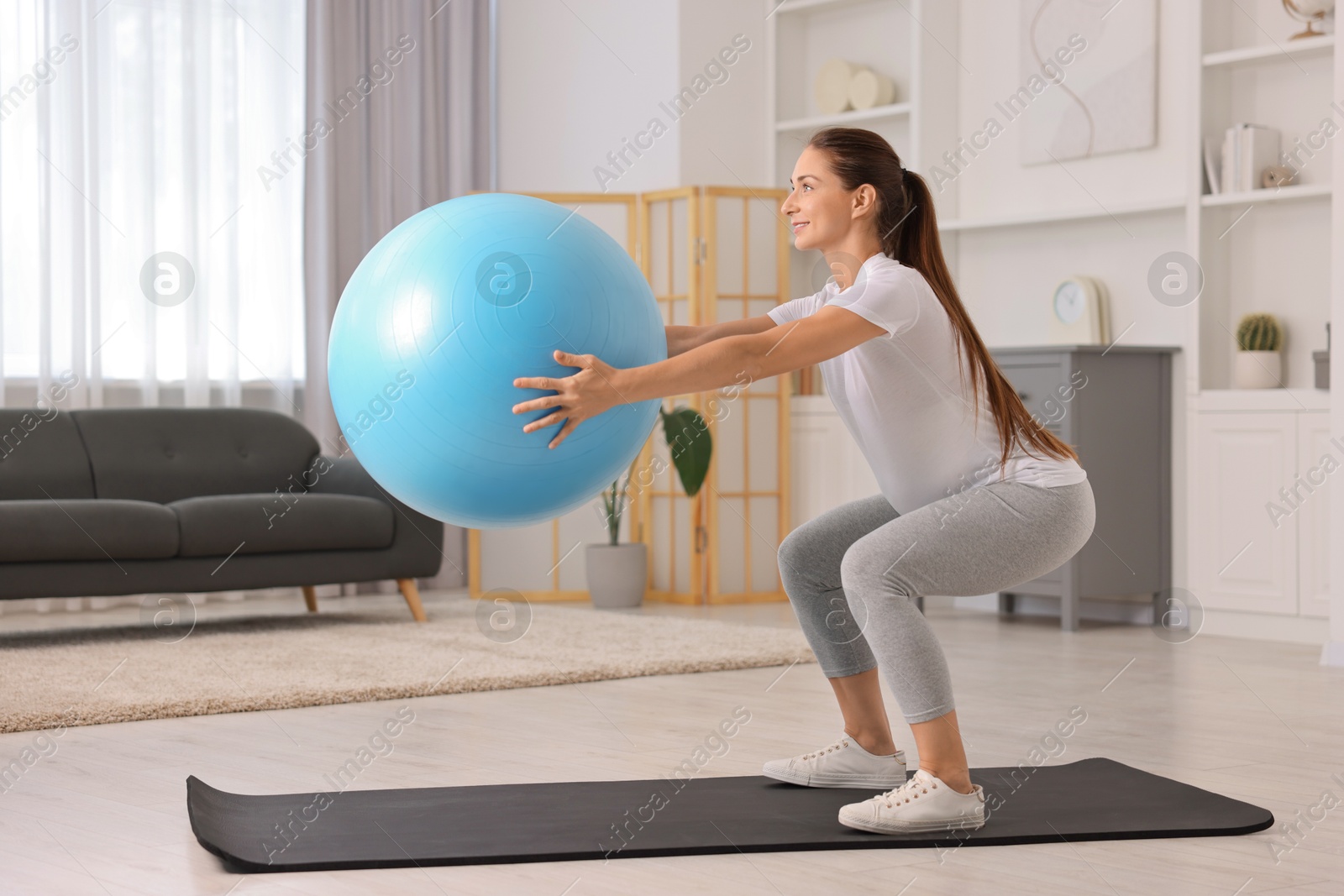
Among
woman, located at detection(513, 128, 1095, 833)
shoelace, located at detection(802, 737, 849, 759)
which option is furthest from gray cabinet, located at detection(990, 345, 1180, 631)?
woman, located at detection(513, 128, 1095, 833)

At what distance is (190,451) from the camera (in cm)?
512

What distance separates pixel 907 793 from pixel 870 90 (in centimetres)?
427

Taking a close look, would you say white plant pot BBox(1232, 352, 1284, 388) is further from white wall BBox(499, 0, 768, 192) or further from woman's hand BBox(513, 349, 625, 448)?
woman's hand BBox(513, 349, 625, 448)

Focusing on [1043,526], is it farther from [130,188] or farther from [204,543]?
[130,188]

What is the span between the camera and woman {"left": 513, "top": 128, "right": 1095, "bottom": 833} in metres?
2.11

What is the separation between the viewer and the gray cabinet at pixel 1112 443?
15.9ft

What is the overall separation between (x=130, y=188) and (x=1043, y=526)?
4.60 m

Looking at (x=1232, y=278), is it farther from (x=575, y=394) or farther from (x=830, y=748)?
(x=575, y=394)

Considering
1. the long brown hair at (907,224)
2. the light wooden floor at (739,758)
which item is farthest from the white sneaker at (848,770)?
the long brown hair at (907,224)

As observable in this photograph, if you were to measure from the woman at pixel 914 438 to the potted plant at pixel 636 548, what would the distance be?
337 centimetres

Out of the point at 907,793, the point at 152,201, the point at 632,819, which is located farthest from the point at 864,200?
the point at 152,201

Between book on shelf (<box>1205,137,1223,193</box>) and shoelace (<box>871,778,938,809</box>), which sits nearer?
shoelace (<box>871,778,938,809</box>)

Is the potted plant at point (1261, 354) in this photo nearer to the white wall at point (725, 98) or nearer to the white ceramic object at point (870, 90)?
the white ceramic object at point (870, 90)

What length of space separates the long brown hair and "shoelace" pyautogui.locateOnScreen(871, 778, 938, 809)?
49cm
